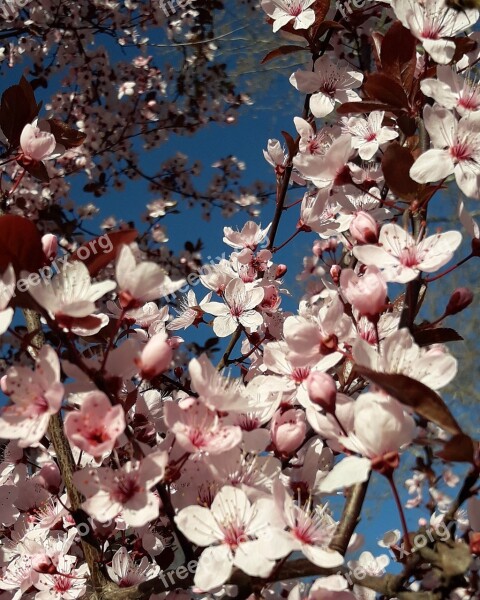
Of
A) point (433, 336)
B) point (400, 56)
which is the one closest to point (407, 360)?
point (433, 336)

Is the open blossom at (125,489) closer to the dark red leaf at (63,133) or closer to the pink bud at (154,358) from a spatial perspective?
the pink bud at (154,358)

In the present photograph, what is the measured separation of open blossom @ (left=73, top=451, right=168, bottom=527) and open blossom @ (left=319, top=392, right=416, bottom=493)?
0.25 meters

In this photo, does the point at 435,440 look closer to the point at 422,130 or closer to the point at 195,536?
the point at 195,536

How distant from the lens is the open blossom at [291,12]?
1557 millimetres

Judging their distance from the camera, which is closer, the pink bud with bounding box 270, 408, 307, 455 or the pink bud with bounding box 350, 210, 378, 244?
the pink bud with bounding box 270, 408, 307, 455

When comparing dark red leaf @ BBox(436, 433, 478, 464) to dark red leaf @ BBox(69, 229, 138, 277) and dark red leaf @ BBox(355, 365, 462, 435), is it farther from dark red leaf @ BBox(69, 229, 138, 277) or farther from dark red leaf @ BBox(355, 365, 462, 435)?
dark red leaf @ BBox(69, 229, 138, 277)

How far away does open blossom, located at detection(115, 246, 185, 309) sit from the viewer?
2.93ft

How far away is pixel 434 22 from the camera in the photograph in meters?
1.25

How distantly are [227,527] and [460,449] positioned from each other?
0.36 m

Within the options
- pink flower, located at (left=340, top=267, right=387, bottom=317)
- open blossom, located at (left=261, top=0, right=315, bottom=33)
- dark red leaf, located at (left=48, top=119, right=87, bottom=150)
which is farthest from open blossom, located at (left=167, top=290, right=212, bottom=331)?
pink flower, located at (left=340, top=267, right=387, bottom=317)

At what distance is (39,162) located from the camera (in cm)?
152

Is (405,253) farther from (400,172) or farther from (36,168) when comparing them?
(36,168)

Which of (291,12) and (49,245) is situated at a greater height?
(291,12)

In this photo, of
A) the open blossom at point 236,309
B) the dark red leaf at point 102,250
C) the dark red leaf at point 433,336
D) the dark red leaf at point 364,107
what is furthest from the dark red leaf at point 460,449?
the open blossom at point 236,309
